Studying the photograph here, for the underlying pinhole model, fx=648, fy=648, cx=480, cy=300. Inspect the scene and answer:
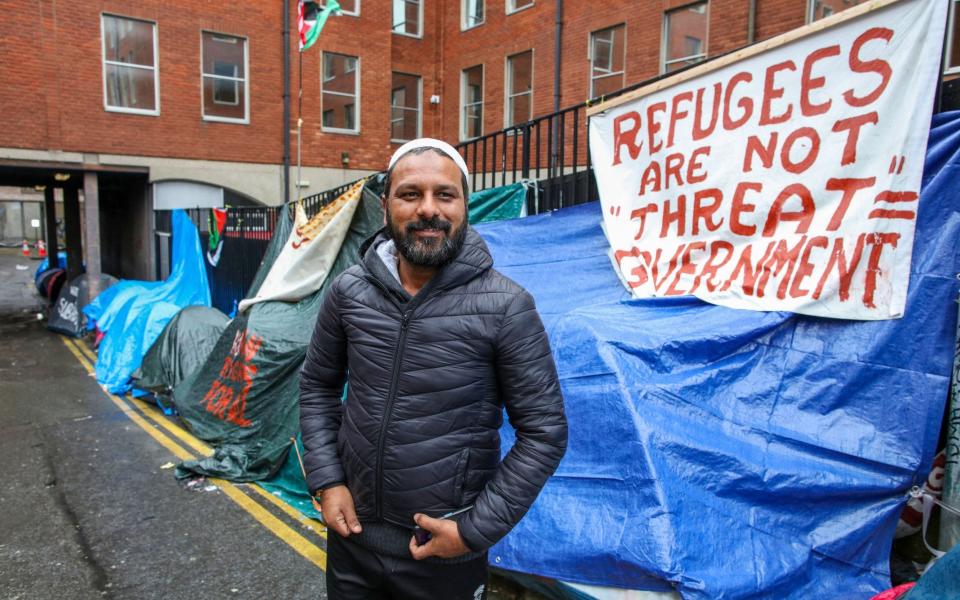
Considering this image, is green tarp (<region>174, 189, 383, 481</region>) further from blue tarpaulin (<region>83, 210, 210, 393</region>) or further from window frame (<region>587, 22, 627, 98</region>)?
window frame (<region>587, 22, 627, 98</region>)

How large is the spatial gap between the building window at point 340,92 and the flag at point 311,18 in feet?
14.0

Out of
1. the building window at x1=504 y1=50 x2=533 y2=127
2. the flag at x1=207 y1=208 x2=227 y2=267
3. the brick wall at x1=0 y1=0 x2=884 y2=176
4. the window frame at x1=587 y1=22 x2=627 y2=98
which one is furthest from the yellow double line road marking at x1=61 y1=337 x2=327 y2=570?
the building window at x1=504 y1=50 x2=533 y2=127

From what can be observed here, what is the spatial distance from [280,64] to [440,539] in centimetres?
1675

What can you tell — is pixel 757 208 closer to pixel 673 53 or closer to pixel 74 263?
pixel 673 53

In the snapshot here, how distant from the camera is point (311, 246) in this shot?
6.36 meters

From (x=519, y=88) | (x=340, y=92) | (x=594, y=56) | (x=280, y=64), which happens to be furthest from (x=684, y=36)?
(x=280, y=64)

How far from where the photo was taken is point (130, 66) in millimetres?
14500

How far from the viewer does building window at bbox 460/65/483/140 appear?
60.6 feet

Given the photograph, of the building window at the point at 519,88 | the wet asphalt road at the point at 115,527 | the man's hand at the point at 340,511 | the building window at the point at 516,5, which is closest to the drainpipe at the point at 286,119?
the building window at the point at 519,88

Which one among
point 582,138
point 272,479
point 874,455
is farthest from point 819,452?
point 582,138

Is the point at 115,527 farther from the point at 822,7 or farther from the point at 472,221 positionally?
the point at 822,7

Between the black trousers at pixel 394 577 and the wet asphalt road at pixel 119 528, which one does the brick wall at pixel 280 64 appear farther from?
the black trousers at pixel 394 577

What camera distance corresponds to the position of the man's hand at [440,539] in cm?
184

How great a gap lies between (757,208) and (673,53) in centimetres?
1109
